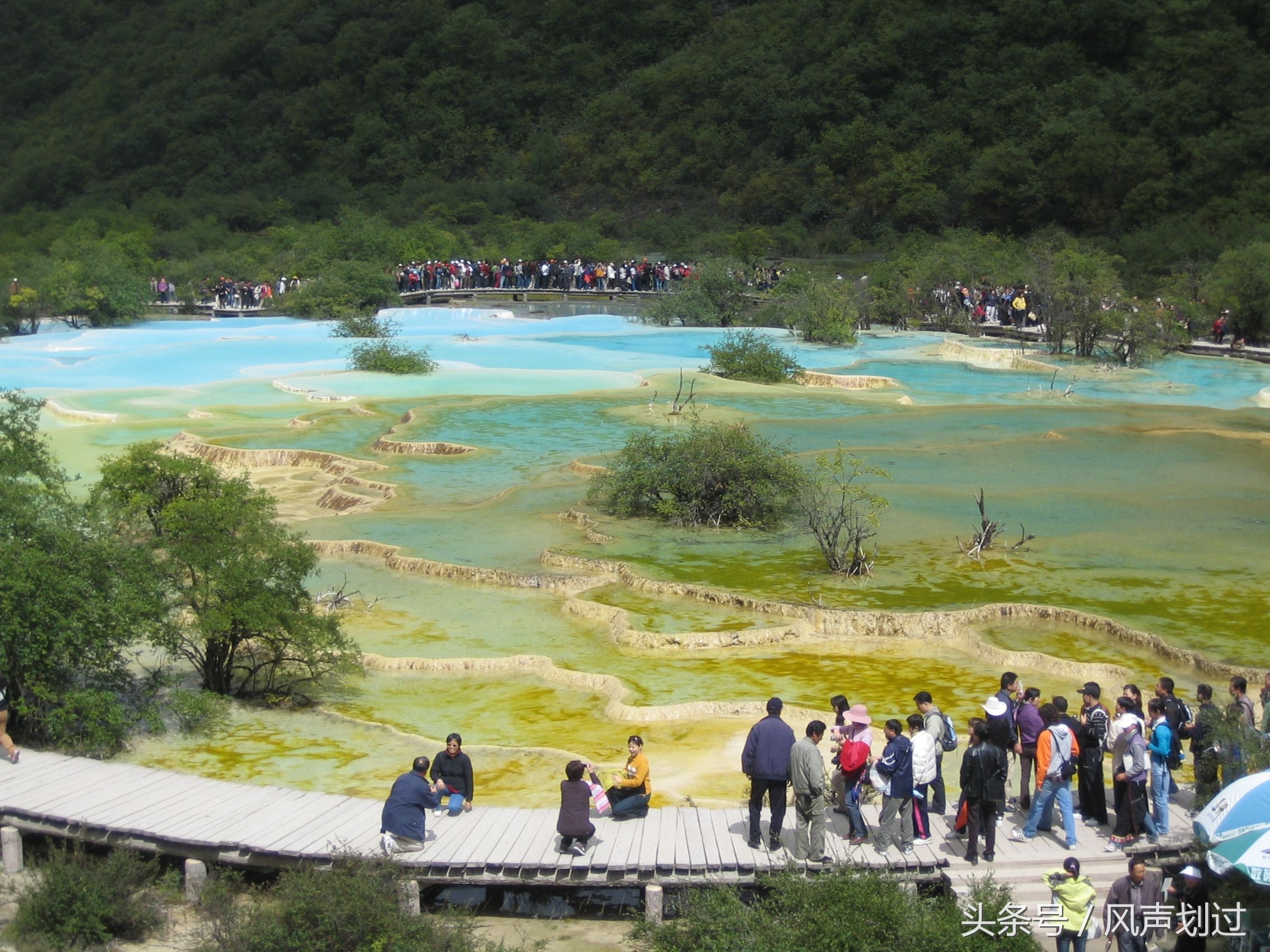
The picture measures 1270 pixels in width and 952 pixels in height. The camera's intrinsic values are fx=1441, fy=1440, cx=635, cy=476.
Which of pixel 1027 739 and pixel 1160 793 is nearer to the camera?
pixel 1160 793

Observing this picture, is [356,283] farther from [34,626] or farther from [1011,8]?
[1011,8]

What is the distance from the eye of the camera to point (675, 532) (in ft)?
61.2

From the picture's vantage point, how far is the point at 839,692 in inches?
500

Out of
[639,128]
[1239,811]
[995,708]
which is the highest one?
[639,128]

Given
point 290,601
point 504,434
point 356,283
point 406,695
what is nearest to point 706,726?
point 406,695

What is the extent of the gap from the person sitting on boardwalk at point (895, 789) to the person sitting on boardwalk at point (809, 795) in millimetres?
399

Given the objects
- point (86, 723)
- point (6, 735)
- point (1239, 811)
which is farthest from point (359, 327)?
point (1239, 811)

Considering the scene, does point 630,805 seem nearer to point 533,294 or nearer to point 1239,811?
point 1239,811

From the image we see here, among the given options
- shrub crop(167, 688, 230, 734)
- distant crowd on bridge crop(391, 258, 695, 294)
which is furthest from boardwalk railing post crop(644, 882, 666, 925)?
distant crowd on bridge crop(391, 258, 695, 294)

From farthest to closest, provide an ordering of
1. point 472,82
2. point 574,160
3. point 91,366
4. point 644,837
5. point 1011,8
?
point 472,82 → point 574,160 → point 1011,8 → point 91,366 → point 644,837

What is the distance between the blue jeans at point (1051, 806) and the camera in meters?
8.72

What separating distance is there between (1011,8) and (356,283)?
38390 mm

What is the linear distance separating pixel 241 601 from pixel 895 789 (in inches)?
250

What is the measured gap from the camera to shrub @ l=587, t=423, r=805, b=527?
1877 centimetres
